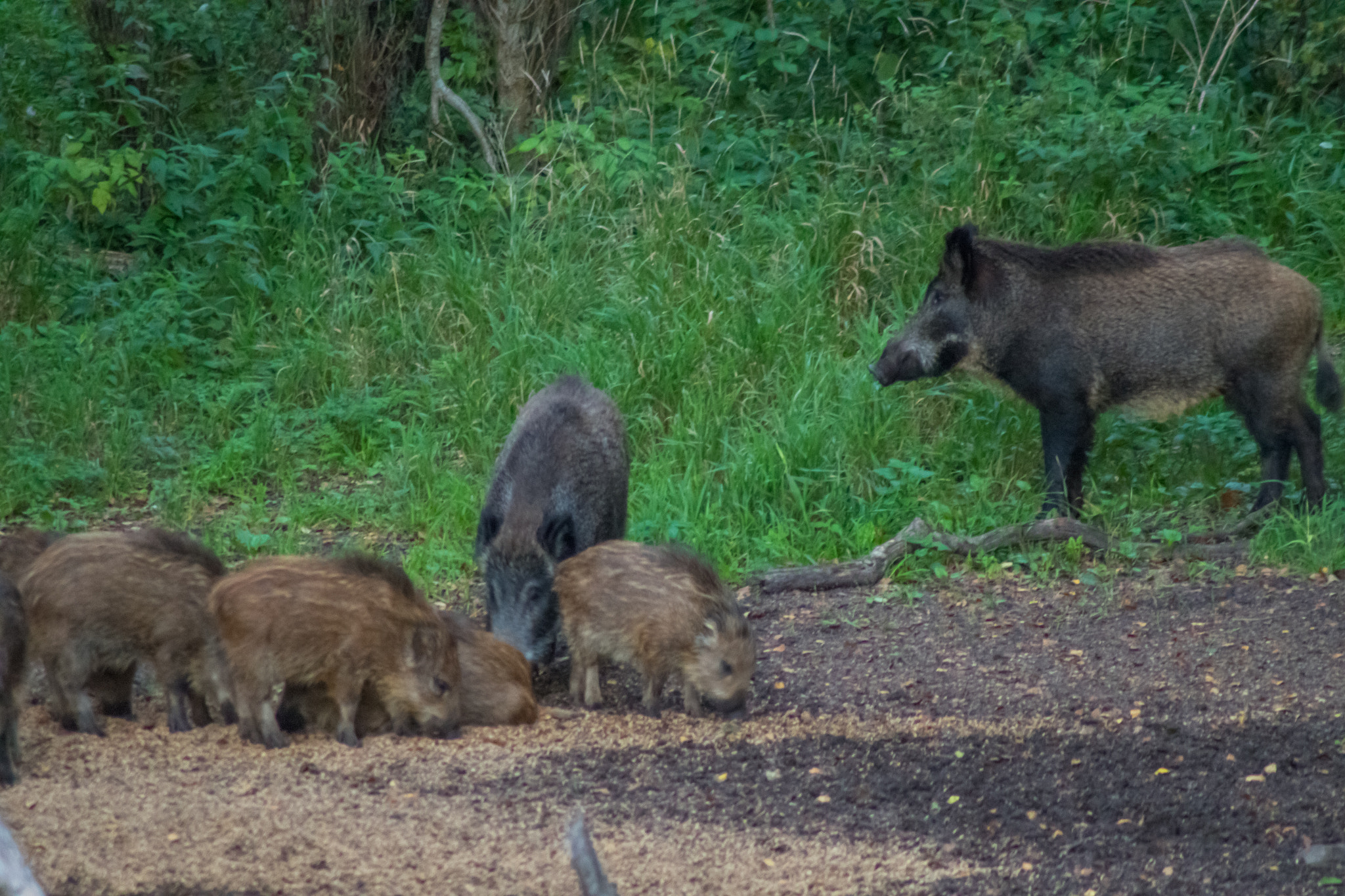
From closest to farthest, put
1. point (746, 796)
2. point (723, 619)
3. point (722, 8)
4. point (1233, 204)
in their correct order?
point (746, 796) < point (723, 619) < point (1233, 204) < point (722, 8)

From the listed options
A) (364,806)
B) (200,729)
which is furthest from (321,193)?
(364,806)

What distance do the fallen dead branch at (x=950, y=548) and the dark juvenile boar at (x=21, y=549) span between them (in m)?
2.86

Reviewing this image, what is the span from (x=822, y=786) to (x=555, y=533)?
4.81ft

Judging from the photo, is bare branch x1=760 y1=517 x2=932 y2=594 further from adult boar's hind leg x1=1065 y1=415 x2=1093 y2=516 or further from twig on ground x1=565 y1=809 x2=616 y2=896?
twig on ground x1=565 y1=809 x2=616 y2=896

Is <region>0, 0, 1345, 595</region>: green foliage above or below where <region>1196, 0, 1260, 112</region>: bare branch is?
below

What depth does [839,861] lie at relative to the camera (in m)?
3.63

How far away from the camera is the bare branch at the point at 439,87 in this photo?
10086mm

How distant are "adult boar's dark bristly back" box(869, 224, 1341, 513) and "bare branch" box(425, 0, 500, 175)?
421cm

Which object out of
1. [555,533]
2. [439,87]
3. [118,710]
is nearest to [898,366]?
[555,533]

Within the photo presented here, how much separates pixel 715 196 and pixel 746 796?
219 inches

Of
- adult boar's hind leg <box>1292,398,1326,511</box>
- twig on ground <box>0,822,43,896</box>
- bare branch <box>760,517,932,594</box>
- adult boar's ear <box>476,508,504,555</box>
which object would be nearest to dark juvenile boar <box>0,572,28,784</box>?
twig on ground <box>0,822,43,896</box>

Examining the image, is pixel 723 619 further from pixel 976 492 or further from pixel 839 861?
pixel 976 492

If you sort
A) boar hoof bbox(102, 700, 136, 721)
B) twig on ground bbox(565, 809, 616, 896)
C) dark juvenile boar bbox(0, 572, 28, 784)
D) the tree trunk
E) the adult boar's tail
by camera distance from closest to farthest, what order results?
twig on ground bbox(565, 809, 616, 896)
dark juvenile boar bbox(0, 572, 28, 784)
boar hoof bbox(102, 700, 136, 721)
the adult boar's tail
the tree trunk

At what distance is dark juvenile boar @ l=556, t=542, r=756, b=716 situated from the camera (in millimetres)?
4699
